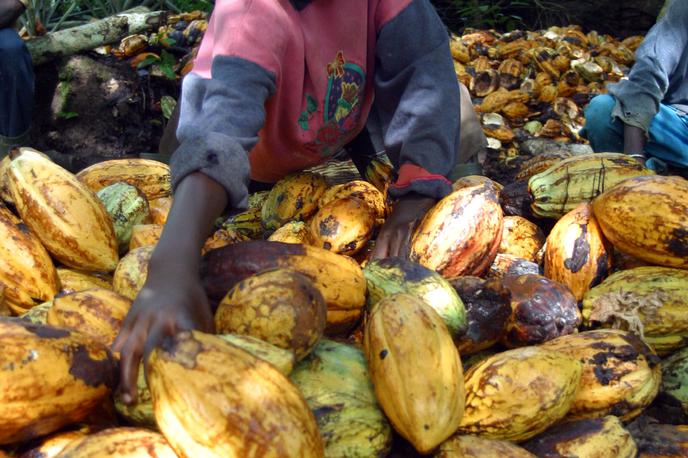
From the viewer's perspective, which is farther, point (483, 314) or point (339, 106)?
point (339, 106)

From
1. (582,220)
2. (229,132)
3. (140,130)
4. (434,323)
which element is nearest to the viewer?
(434,323)

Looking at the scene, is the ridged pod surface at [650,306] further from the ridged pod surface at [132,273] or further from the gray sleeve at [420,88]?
the ridged pod surface at [132,273]

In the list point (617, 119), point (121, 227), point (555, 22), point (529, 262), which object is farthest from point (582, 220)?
point (555, 22)

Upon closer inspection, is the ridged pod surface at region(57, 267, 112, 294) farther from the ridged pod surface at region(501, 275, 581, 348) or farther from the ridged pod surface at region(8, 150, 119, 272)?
the ridged pod surface at region(501, 275, 581, 348)

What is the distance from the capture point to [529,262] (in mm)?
2141

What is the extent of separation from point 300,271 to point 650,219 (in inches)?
40.5

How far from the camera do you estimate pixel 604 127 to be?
4.09 meters

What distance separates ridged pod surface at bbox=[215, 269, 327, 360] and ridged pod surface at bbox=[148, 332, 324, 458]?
0.17 m

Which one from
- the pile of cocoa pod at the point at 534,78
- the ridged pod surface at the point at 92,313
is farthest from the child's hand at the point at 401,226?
the pile of cocoa pod at the point at 534,78

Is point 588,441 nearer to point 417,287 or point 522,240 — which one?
point 417,287

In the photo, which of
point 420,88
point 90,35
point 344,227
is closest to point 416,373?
point 344,227

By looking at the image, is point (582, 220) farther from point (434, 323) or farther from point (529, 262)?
point (434, 323)

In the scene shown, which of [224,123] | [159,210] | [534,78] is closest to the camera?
[224,123]

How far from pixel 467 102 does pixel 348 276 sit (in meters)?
2.11
